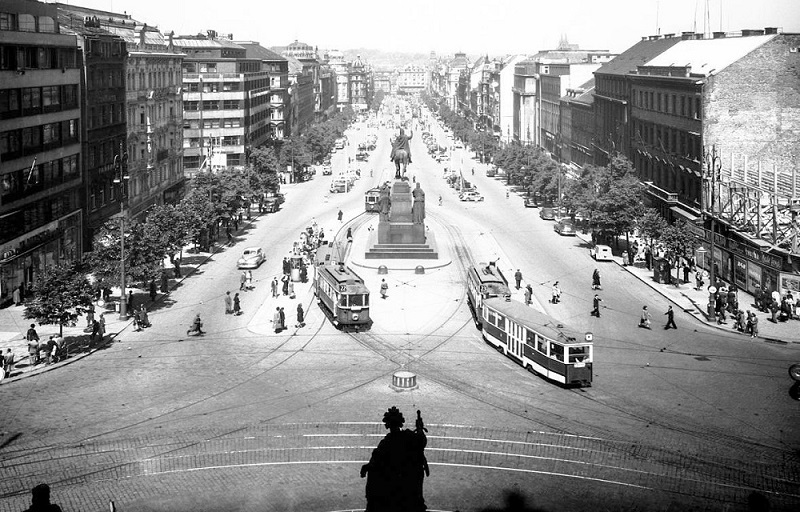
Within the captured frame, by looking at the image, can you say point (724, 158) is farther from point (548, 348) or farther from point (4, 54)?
point (4, 54)

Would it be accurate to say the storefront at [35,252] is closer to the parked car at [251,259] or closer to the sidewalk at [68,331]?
the sidewalk at [68,331]

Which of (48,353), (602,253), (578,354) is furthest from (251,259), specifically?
(578,354)

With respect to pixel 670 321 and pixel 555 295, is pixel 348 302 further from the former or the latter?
pixel 670 321

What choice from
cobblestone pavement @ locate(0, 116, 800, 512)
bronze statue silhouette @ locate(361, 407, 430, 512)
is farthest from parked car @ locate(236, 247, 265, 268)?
bronze statue silhouette @ locate(361, 407, 430, 512)

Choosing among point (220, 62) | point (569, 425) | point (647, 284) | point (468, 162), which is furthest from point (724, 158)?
point (468, 162)

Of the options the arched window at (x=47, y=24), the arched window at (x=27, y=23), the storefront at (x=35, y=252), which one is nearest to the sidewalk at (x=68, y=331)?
the storefront at (x=35, y=252)
